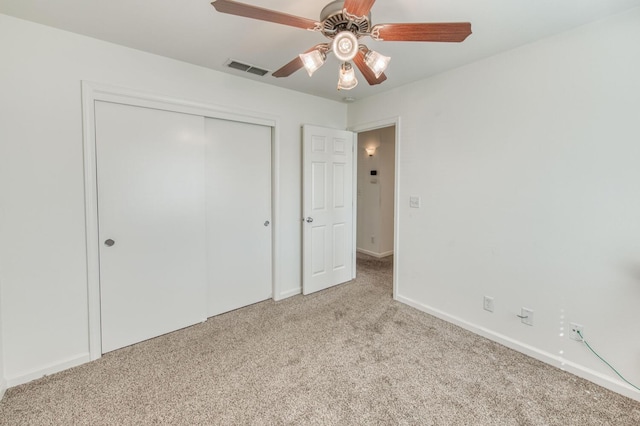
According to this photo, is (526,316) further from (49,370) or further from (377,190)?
(49,370)

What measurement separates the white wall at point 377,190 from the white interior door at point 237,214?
7.98 ft

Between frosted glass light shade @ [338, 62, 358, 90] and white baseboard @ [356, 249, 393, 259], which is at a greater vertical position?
frosted glass light shade @ [338, 62, 358, 90]

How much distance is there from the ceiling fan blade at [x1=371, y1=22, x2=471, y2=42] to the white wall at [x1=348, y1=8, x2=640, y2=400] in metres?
1.28

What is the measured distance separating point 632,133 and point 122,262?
3.68 meters

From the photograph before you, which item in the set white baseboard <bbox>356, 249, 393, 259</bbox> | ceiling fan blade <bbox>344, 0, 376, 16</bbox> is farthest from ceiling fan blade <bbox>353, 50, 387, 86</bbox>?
white baseboard <bbox>356, 249, 393, 259</bbox>

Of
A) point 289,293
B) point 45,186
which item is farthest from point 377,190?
point 45,186

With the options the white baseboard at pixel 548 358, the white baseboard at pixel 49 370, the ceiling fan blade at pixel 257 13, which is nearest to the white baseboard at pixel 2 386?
the white baseboard at pixel 49 370

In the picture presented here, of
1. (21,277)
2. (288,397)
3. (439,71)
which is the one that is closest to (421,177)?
(439,71)

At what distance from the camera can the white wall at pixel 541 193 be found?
185cm

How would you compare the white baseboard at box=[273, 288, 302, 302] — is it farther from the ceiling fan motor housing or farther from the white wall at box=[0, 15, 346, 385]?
the ceiling fan motor housing

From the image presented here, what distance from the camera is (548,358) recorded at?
216cm

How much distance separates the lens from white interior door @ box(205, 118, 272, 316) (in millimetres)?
2869

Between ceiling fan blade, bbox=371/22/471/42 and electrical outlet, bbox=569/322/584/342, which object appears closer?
ceiling fan blade, bbox=371/22/471/42

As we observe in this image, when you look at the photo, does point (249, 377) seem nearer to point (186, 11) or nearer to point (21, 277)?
point (21, 277)
